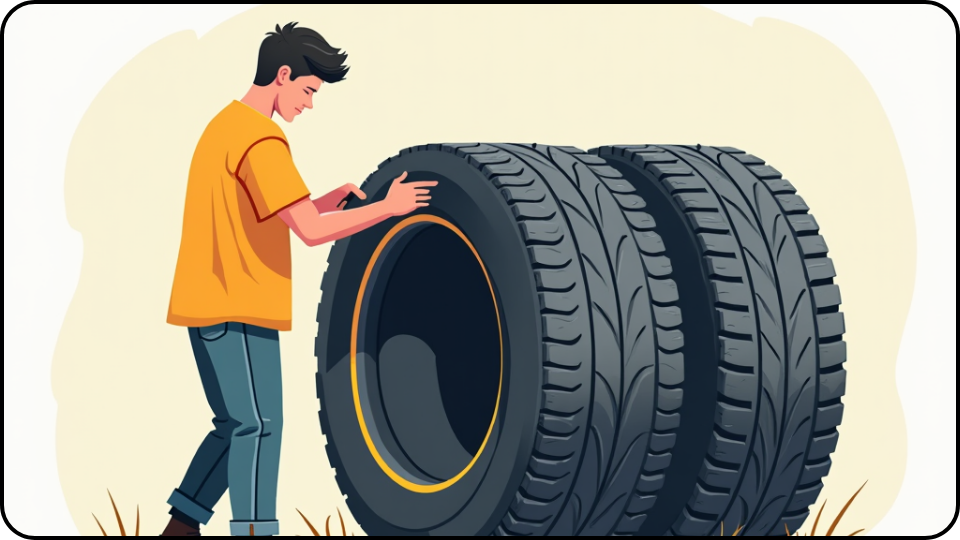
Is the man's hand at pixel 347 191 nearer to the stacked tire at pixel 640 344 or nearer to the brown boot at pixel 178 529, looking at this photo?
the stacked tire at pixel 640 344

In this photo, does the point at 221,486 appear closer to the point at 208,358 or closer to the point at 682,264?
the point at 208,358

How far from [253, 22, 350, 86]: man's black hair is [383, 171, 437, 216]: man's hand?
619mm

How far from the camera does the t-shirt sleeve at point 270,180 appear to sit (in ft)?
26.9

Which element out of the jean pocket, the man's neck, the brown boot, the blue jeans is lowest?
the brown boot

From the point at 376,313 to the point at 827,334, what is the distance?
106 inches

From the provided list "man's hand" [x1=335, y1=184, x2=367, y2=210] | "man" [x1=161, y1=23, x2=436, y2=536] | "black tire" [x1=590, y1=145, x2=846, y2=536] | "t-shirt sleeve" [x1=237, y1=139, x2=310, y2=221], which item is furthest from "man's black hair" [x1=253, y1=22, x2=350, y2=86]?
"black tire" [x1=590, y1=145, x2=846, y2=536]

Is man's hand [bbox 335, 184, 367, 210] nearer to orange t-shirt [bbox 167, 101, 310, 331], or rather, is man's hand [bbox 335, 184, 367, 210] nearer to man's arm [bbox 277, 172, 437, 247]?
man's arm [bbox 277, 172, 437, 247]

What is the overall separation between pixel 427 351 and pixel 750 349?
2.45m

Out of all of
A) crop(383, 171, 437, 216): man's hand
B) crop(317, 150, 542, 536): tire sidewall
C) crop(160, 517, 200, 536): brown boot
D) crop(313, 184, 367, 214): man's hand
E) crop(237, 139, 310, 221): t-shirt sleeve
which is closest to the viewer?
crop(317, 150, 542, 536): tire sidewall

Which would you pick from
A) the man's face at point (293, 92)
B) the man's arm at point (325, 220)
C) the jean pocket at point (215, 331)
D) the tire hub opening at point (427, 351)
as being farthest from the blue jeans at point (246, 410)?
the man's face at point (293, 92)

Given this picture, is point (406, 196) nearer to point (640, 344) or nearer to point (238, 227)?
point (238, 227)

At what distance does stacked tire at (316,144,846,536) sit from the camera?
25.2 ft

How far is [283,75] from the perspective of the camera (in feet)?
27.5

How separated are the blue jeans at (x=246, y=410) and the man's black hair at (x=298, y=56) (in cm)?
123
